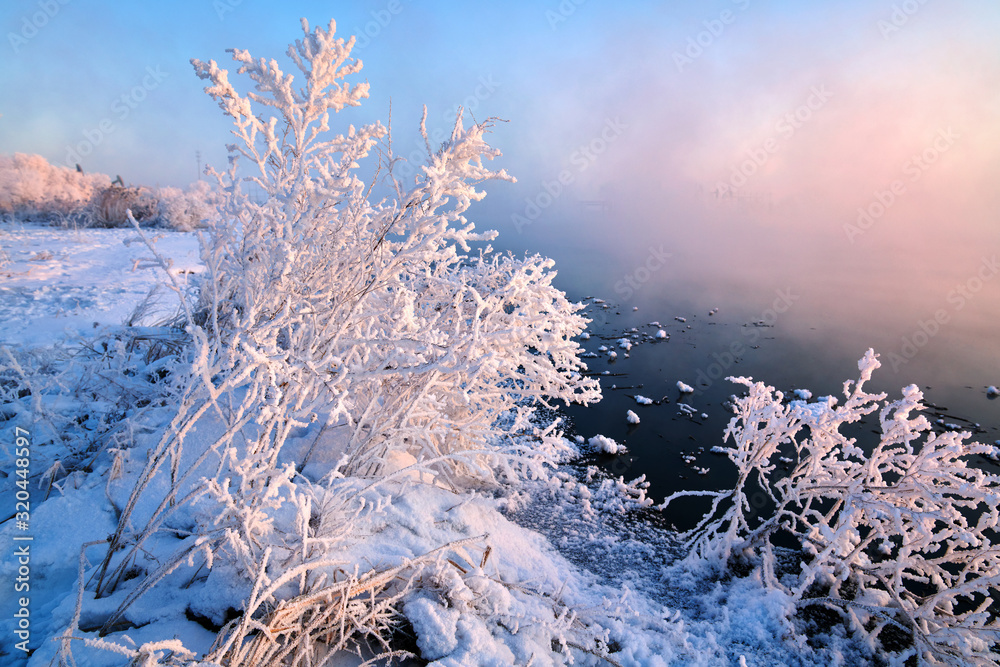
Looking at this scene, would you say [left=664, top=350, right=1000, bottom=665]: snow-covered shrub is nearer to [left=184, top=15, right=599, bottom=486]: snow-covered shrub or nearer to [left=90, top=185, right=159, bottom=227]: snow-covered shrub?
[left=184, top=15, right=599, bottom=486]: snow-covered shrub

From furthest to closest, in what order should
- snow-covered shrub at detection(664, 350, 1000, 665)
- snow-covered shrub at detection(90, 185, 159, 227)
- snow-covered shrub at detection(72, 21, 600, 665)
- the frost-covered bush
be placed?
snow-covered shrub at detection(90, 185, 159, 227) < the frost-covered bush < snow-covered shrub at detection(664, 350, 1000, 665) < snow-covered shrub at detection(72, 21, 600, 665)

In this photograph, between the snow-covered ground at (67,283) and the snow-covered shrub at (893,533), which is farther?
the snow-covered ground at (67,283)

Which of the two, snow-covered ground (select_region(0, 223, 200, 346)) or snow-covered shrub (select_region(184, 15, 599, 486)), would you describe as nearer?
snow-covered shrub (select_region(184, 15, 599, 486))

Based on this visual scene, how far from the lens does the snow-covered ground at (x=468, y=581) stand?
1.53m

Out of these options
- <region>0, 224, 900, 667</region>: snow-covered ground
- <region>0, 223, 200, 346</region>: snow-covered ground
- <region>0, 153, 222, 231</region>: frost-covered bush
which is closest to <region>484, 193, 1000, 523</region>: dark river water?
<region>0, 224, 900, 667</region>: snow-covered ground

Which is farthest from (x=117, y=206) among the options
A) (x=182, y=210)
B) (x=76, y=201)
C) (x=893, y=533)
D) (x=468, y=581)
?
(x=893, y=533)

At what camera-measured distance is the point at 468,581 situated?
2.01m

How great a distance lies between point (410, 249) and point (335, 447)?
1740 mm

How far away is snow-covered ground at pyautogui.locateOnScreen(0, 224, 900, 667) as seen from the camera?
1525mm

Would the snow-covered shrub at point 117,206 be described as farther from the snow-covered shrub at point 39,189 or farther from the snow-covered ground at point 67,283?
the snow-covered ground at point 67,283

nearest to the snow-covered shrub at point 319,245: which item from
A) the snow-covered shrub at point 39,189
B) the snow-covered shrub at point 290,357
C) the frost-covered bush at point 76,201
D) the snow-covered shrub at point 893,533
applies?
the snow-covered shrub at point 290,357

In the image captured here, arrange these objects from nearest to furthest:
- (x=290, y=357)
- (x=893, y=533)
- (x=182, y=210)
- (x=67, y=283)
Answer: (x=290, y=357)
(x=893, y=533)
(x=67, y=283)
(x=182, y=210)

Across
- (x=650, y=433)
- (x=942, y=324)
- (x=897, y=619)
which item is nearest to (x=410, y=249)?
(x=897, y=619)

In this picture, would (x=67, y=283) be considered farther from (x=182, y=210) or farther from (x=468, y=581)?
(x=468, y=581)
